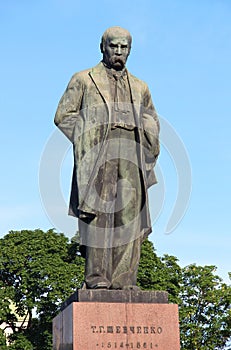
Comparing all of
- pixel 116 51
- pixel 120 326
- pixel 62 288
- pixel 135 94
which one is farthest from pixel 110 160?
pixel 62 288

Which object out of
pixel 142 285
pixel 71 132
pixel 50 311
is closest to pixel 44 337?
pixel 50 311

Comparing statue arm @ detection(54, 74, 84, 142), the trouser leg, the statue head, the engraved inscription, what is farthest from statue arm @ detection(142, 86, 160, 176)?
the engraved inscription

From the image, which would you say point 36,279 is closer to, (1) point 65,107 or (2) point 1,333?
(2) point 1,333

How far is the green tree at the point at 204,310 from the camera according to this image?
111 ft

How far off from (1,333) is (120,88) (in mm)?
25241

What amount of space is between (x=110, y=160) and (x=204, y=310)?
26.8 metres

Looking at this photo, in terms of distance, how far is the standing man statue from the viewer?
9422mm

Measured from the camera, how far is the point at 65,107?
997 centimetres

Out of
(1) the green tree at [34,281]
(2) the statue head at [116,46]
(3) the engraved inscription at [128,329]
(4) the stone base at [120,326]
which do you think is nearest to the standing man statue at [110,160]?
(2) the statue head at [116,46]

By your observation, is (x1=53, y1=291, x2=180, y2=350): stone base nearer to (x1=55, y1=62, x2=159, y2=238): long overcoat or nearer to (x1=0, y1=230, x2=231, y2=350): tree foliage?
(x1=55, y1=62, x2=159, y2=238): long overcoat

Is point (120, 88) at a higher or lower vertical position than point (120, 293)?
higher

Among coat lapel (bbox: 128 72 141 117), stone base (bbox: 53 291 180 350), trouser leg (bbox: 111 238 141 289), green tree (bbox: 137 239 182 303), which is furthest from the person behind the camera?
green tree (bbox: 137 239 182 303)

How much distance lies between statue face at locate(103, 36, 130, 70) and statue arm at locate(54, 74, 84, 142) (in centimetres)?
57

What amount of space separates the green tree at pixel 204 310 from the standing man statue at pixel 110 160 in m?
24.9
